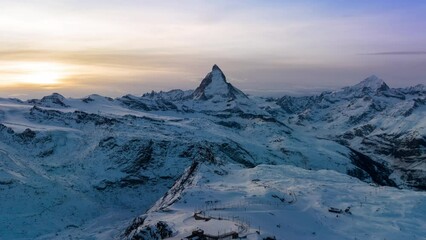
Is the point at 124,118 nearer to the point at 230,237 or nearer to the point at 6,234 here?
the point at 6,234

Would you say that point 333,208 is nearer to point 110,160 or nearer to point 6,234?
point 6,234

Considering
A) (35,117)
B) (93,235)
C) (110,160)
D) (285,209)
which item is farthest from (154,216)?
(35,117)

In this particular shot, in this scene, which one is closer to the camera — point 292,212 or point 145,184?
point 292,212

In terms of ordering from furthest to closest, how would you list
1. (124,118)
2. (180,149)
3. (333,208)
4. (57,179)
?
(124,118) < (180,149) < (57,179) < (333,208)

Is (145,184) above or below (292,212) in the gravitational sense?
below

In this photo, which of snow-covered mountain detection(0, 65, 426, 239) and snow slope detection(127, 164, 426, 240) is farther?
snow-covered mountain detection(0, 65, 426, 239)

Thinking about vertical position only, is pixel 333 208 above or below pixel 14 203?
above

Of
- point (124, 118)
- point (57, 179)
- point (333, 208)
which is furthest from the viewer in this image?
point (124, 118)

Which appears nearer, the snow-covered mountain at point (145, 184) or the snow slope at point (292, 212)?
the snow slope at point (292, 212)

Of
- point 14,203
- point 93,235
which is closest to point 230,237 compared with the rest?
point 93,235

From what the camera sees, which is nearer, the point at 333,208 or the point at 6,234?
the point at 333,208
